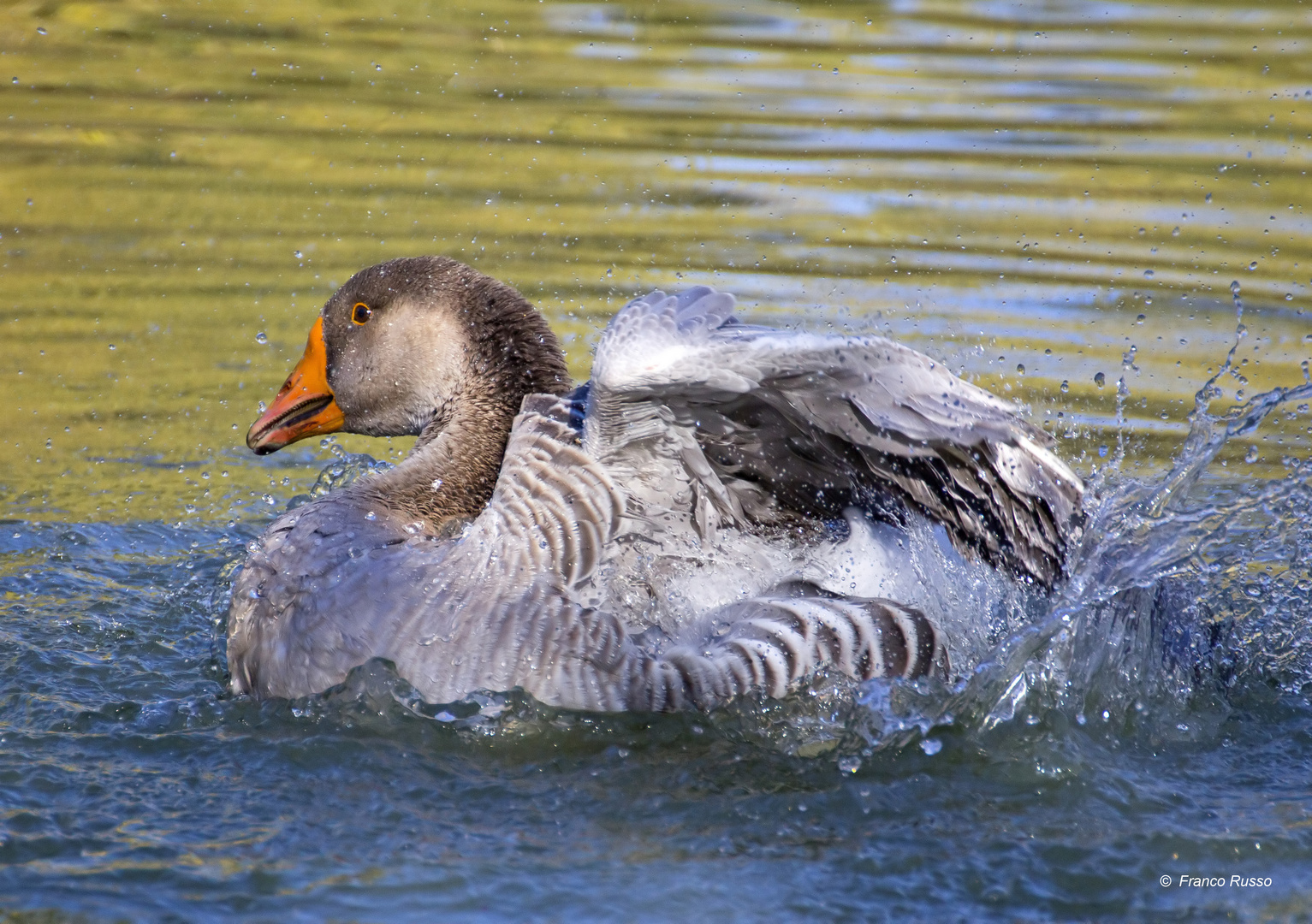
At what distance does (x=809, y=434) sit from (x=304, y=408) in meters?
2.38

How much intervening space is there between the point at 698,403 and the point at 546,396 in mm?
939

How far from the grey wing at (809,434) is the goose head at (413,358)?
2.87ft

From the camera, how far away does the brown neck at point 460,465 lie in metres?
5.71

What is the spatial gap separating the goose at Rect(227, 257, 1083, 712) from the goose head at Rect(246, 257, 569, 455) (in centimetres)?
33

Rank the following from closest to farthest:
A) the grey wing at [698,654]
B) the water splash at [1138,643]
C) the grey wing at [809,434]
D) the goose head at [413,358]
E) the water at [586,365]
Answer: the water at [586,365] < the grey wing at [809,434] < the grey wing at [698,654] < the water splash at [1138,643] < the goose head at [413,358]

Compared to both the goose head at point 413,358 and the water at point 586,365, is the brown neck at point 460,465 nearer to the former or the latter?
the goose head at point 413,358

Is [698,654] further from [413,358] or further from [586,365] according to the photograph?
[586,365]

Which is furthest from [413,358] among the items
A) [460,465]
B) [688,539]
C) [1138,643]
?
[1138,643]

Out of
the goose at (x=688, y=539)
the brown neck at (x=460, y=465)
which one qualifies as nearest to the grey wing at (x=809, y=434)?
the goose at (x=688, y=539)

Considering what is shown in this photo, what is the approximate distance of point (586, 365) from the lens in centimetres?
861

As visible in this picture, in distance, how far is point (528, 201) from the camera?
424 inches

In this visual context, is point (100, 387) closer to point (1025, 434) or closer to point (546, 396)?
point (546, 396)

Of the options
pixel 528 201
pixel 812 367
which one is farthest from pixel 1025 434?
pixel 528 201

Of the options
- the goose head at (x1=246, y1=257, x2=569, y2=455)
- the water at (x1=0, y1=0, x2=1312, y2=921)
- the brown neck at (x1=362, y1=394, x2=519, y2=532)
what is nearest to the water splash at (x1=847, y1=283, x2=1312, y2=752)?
the water at (x1=0, y1=0, x2=1312, y2=921)
